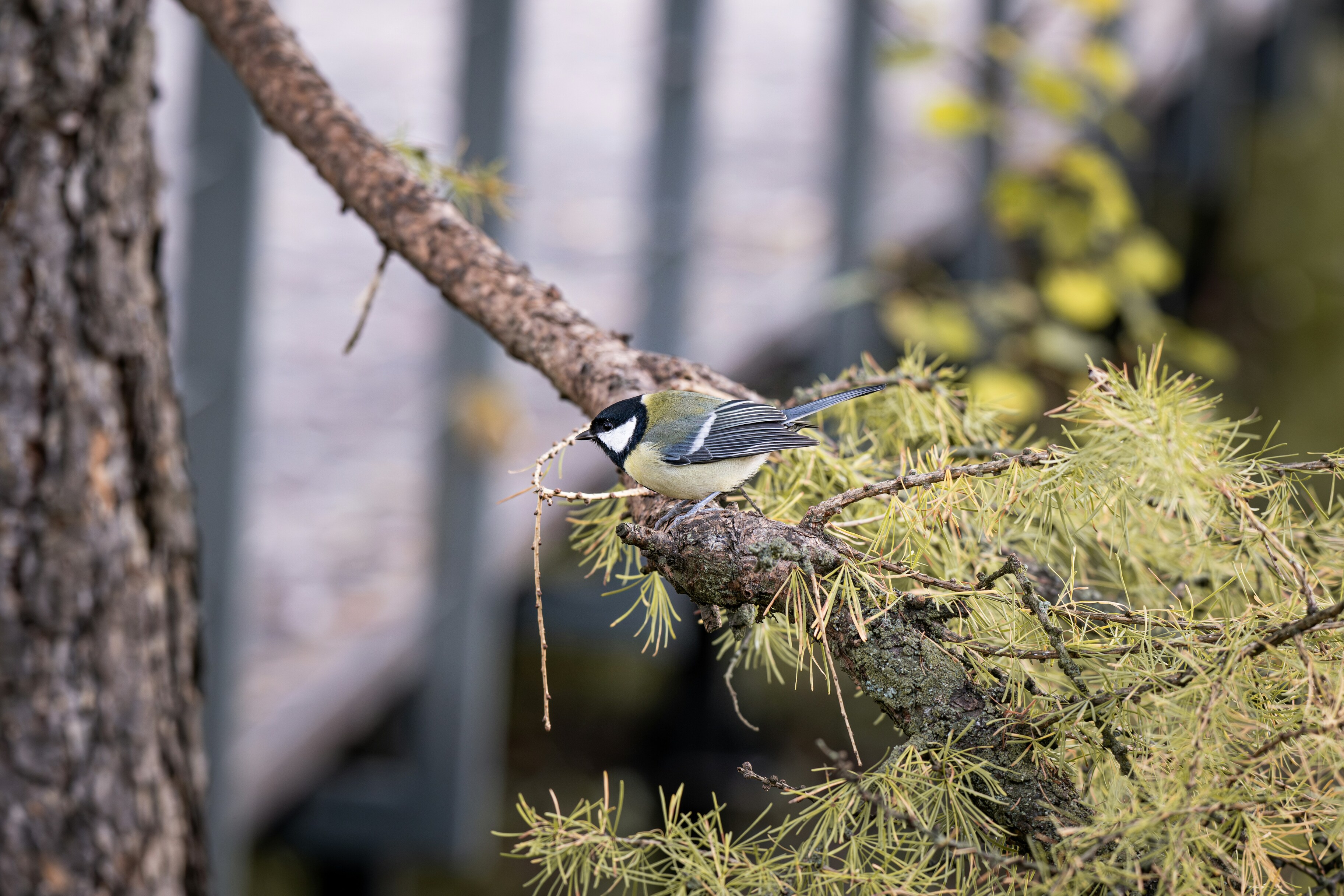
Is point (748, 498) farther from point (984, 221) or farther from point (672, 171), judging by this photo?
point (984, 221)

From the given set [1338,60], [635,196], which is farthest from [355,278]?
[1338,60]

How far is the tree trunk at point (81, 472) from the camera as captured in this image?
2.97 feet

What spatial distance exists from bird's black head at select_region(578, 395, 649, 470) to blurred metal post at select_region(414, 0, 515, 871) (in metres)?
1.33

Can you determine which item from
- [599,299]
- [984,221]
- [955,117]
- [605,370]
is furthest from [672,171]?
[605,370]

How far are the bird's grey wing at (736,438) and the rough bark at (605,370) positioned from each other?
0.15ft

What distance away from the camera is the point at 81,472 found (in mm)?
937

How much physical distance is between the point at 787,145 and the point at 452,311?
8.95 feet

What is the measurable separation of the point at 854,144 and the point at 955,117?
132 cm

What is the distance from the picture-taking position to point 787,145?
4.52m

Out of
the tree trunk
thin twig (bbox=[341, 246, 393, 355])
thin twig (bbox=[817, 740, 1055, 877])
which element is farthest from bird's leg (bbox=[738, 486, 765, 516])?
the tree trunk

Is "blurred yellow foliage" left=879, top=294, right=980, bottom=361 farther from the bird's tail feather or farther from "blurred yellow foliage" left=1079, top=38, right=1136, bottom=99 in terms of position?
the bird's tail feather

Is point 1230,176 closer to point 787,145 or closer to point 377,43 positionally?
point 787,145

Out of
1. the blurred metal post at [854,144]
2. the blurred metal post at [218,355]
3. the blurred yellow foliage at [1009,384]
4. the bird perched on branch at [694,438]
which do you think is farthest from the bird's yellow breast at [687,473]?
the blurred metal post at [854,144]

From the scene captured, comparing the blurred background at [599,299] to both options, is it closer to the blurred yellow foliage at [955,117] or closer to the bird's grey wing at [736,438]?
the blurred yellow foliage at [955,117]
